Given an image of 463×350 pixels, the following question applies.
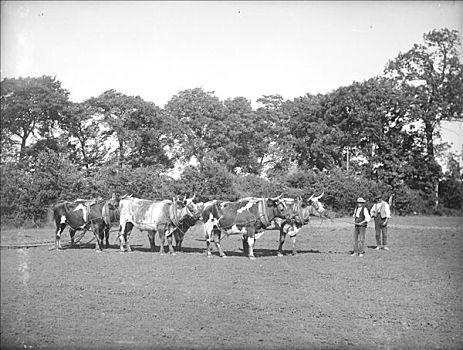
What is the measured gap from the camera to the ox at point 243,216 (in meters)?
16.2

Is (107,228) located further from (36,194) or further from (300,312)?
(300,312)

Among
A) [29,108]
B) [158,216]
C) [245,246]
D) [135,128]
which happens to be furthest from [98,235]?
[135,128]

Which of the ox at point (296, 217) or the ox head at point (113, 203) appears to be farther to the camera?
the ox head at point (113, 203)

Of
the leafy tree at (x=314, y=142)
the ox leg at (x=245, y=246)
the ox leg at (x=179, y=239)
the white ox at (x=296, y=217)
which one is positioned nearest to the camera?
the white ox at (x=296, y=217)

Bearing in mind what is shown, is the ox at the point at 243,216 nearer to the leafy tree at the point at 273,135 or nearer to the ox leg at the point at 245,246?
the ox leg at the point at 245,246

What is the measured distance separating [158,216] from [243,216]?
10.2ft

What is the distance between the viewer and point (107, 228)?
717 inches

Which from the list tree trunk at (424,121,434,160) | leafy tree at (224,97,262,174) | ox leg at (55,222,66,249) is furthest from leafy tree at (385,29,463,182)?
ox leg at (55,222,66,249)

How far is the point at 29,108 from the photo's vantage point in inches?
513

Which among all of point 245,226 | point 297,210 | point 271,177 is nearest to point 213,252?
point 245,226

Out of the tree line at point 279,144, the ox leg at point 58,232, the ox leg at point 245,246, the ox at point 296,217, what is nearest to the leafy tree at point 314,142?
the tree line at point 279,144

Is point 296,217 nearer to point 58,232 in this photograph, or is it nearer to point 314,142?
point 58,232

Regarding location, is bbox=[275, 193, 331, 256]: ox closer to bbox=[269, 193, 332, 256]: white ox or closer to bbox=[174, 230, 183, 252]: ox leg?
bbox=[269, 193, 332, 256]: white ox

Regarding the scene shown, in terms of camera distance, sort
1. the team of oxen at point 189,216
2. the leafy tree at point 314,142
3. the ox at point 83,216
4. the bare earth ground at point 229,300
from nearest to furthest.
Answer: the bare earth ground at point 229,300
the team of oxen at point 189,216
the ox at point 83,216
the leafy tree at point 314,142
